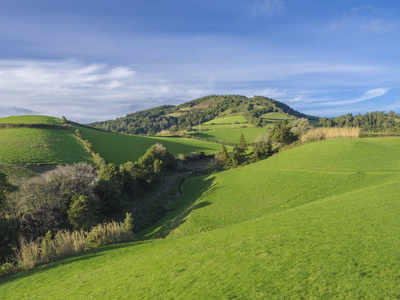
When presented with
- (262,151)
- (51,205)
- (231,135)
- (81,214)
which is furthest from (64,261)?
(231,135)

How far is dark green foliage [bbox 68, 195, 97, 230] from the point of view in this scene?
84.9ft

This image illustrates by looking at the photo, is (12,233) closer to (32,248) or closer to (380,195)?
(32,248)

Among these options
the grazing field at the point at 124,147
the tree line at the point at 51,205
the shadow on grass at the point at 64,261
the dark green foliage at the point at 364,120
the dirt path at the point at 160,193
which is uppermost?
the dark green foliage at the point at 364,120

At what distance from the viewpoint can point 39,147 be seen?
2291 inches

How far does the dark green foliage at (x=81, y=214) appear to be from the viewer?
25.9 metres

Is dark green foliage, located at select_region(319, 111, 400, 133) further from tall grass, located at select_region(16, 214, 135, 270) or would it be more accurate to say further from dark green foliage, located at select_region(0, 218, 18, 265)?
dark green foliage, located at select_region(0, 218, 18, 265)

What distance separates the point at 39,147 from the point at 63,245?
52.4 m

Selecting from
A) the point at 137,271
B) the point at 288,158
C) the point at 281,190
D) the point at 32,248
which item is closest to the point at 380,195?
the point at 281,190

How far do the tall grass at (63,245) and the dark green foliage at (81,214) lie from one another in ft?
20.6

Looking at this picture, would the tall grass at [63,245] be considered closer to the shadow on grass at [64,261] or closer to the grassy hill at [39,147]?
the shadow on grass at [64,261]

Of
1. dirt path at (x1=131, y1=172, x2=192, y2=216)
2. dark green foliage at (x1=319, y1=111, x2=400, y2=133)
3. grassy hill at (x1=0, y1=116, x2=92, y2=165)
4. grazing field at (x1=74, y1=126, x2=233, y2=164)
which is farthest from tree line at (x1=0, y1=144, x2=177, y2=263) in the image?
dark green foliage at (x1=319, y1=111, x2=400, y2=133)

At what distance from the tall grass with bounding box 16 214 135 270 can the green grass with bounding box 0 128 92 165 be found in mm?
40263

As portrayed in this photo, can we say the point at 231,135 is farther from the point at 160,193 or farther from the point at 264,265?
the point at 264,265

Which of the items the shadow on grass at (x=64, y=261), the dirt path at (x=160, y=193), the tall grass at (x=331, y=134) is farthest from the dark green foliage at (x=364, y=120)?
the shadow on grass at (x=64, y=261)
